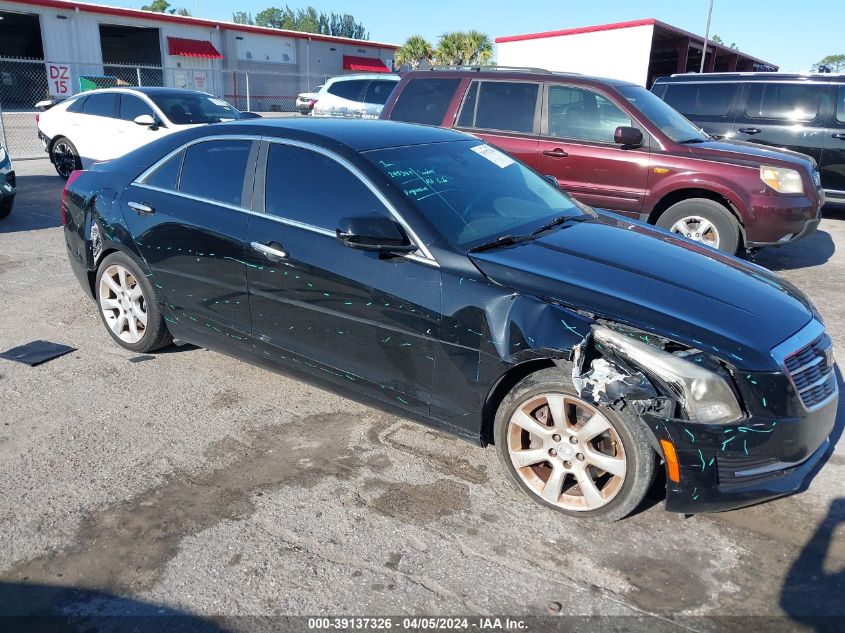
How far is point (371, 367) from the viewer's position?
143 inches

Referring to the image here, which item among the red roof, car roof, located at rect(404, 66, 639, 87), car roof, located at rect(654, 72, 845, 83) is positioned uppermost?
the red roof

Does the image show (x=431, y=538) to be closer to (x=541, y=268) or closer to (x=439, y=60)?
(x=541, y=268)

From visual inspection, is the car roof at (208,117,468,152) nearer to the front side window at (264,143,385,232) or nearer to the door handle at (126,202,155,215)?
the front side window at (264,143,385,232)

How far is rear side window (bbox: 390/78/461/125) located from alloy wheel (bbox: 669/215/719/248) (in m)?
2.89

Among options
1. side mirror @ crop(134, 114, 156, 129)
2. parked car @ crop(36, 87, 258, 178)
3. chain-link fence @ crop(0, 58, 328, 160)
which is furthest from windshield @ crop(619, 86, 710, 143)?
chain-link fence @ crop(0, 58, 328, 160)

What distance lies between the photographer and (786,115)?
999 cm

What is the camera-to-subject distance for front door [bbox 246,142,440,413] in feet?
11.3

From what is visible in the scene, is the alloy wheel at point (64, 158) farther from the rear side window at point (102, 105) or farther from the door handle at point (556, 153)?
the door handle at point (556, 153)

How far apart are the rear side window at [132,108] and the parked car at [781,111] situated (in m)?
8.51

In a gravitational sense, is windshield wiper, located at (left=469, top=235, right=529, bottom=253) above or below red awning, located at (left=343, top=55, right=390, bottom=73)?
below

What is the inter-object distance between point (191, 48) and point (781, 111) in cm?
3347

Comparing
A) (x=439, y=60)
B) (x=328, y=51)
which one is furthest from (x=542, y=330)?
(x=328, y=51)

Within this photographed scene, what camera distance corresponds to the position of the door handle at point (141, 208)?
4.52 meters

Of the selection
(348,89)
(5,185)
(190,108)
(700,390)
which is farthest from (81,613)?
(348,89)
